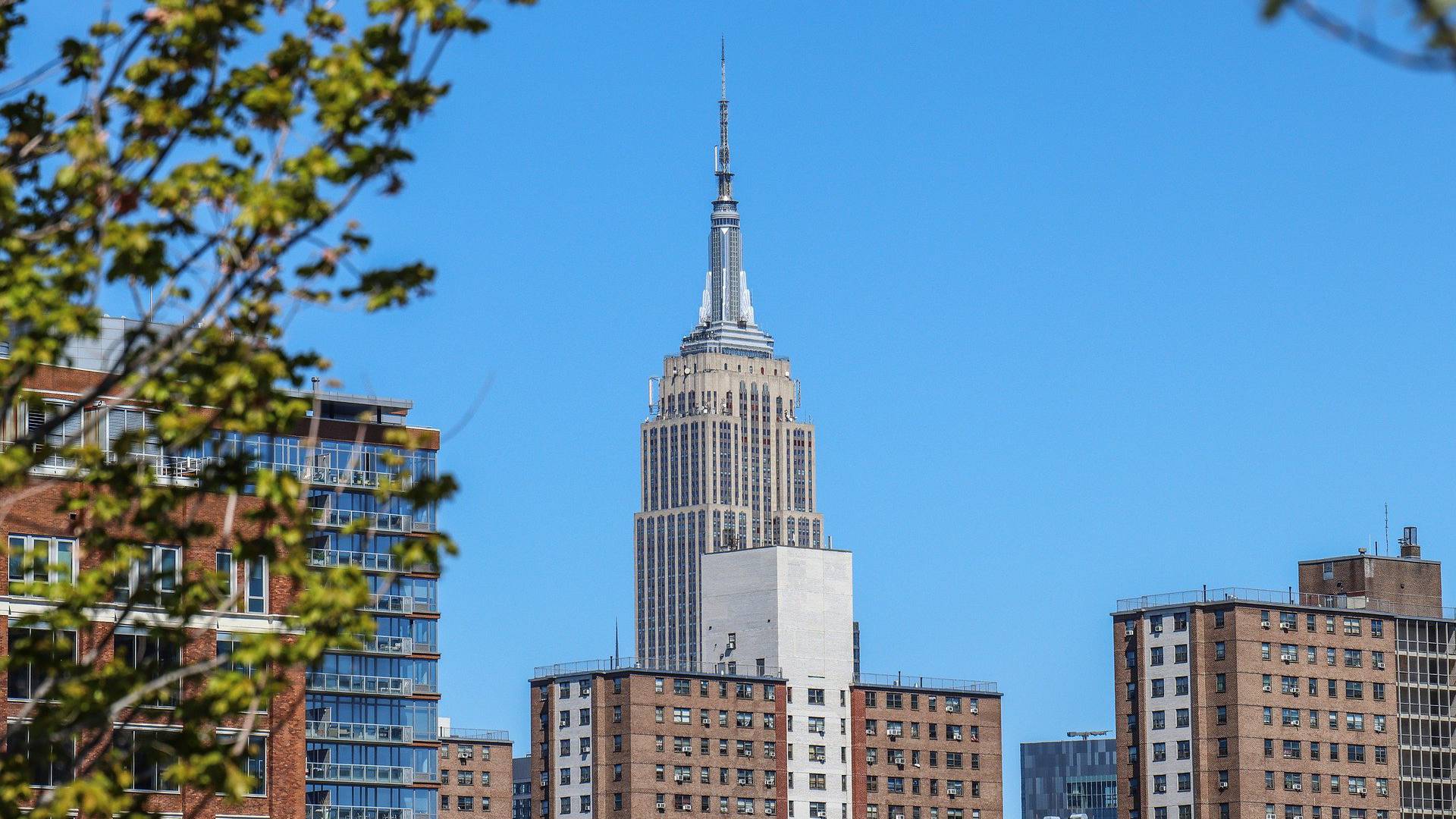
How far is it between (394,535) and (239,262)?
135m

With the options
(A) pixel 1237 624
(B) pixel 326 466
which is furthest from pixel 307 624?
(A) pixel 1237 624

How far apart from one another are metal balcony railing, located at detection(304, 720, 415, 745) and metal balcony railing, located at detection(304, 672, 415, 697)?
198cm

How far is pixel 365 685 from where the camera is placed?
151 m

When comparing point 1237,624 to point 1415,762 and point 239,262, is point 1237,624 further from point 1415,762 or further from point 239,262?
point 239,262

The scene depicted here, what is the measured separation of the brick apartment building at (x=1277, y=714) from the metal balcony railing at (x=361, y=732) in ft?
223

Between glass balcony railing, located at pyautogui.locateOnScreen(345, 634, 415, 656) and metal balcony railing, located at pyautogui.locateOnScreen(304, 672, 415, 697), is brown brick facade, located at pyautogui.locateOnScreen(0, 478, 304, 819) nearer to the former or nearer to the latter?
metal balcony railing, located at pyautogui.locateOnScreen(304, 672, 415, 697)

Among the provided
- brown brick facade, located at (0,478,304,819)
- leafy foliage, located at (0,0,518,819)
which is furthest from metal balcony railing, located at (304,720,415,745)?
leafy foliage, located at (0,0,518,819)

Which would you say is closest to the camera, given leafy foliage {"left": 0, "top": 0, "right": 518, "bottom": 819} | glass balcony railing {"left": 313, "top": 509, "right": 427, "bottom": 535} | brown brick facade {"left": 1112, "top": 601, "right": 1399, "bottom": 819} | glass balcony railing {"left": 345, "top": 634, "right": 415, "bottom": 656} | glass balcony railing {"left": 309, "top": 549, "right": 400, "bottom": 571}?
leafy foliage {"left": 0, "top": 0, "right": 518, "bottom": 819}

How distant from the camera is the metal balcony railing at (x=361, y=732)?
148 m

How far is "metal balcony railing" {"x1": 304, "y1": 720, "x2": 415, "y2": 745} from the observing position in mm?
147500

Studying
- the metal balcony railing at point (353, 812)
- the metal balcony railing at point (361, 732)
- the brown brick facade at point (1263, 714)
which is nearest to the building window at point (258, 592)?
the metal balcony railing at point (353, 812)

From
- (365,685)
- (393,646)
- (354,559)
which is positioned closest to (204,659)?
(354,559)

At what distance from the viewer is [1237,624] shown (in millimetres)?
190000

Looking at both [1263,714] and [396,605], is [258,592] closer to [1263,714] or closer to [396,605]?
[396,605]
